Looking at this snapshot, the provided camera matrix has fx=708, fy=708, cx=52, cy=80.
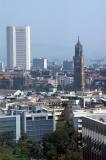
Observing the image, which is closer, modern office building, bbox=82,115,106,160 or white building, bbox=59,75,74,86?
modern office building, bbox=82,115,106,160

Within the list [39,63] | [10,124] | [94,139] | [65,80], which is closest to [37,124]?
[10,124]

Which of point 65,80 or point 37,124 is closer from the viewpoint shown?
point 37,124

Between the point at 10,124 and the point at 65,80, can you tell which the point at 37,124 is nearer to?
the point at 10,124

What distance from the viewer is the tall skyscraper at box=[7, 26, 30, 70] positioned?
56.8m

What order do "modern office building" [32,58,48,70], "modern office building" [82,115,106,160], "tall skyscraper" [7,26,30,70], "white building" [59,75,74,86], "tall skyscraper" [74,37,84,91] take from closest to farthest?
"modern office building" [82,115,106,160] → "tall skyscraper" [74,37,84,91] → "white building" [59,75,74,86] → "tall skyscraper" [7,26,30,70] → "modern office building" [32,58,48,70]

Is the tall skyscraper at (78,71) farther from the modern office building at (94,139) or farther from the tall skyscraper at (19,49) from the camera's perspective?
the modern office building at (94,139)

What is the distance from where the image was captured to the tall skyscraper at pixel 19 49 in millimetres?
56781

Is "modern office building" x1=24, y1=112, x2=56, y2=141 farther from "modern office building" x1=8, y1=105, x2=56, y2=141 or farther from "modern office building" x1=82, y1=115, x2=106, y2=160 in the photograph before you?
"modern office building" x1=82, y1=115, x2=106, y2=160

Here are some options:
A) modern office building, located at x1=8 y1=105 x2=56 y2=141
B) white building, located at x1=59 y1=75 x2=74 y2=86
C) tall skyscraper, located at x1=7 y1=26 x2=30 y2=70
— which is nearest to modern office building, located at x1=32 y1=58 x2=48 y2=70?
tall skyscraper, located at x1=7 y1=26 x2=30 y2=70

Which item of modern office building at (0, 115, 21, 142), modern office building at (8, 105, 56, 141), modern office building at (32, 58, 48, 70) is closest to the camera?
modern office building at (0, 115, 21, 142)

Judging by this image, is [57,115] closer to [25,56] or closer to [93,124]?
[93,124]

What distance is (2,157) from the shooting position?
13477 millimetres

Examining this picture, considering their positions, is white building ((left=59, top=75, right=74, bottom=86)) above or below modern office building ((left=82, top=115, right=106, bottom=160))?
above

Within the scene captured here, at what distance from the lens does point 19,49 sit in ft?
188
